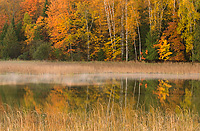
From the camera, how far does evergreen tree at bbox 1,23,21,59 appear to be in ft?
149

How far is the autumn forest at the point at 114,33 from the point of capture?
35.9 m

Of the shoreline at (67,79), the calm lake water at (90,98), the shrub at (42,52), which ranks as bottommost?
the shoreline at (67,79)

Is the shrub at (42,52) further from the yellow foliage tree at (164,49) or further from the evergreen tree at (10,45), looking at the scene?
the yellow foliage tree at (164,49)

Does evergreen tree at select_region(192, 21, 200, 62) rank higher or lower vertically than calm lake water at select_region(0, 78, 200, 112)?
higher

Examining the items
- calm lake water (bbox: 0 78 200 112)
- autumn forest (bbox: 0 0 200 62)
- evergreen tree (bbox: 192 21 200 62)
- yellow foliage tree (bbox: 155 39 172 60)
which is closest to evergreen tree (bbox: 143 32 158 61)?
autumn forest (bbox: 0 0 200 62)

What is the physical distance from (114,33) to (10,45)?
54.0ft

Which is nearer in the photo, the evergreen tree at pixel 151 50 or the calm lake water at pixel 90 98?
the calm lake water at pixel 90 98

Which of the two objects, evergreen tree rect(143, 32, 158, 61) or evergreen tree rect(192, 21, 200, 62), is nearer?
evergreen tree rect(192, 21, 200, 62)

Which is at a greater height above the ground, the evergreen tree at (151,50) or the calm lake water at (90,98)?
the evergreen tree at (151,50)

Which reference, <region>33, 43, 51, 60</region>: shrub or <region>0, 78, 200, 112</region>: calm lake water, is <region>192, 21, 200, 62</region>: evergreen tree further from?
<region>33, 43, 51, 60</region>: shrub

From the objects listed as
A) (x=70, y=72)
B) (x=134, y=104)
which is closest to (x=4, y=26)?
(x=70, y=72)

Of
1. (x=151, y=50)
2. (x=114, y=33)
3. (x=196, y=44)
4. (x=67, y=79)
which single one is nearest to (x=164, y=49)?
(x=151, y=50)

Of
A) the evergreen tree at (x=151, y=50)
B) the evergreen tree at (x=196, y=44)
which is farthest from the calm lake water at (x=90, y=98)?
the evergreen tree at (x=151, y=50)

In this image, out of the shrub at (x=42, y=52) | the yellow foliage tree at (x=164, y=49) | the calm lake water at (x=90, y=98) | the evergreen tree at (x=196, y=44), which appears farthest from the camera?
the shrub at (x=42, y=52)
